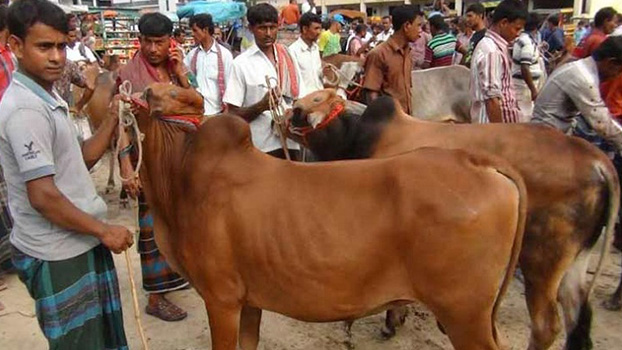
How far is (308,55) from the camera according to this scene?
215 inches

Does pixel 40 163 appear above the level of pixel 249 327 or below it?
above

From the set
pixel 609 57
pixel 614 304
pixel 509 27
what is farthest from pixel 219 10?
pixel 614 304

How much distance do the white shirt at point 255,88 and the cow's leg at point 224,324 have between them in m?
1.62

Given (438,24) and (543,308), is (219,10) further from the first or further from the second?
(543,308)

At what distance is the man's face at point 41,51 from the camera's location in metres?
2.03

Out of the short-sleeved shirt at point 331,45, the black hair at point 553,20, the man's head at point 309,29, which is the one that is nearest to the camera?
Result: the man's head at point 309,29

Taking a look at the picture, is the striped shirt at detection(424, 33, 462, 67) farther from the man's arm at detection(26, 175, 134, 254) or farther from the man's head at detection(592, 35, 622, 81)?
the man's arm at detection(26, 175, 134, 254)

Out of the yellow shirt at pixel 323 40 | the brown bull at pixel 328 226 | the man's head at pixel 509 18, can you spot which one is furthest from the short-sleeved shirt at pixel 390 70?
the yellow shirt at pixel 323 40

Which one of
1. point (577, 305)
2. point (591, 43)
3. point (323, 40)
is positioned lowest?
point (577, 305)

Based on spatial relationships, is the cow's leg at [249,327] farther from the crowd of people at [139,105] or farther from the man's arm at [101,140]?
the man's arm at [101,140]

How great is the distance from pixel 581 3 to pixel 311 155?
121 feet

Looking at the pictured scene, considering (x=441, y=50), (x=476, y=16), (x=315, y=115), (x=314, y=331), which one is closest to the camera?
(x=315, y=115)

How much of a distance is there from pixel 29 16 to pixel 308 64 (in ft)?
11.1

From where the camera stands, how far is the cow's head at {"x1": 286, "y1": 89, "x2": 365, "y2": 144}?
11.8 ft
